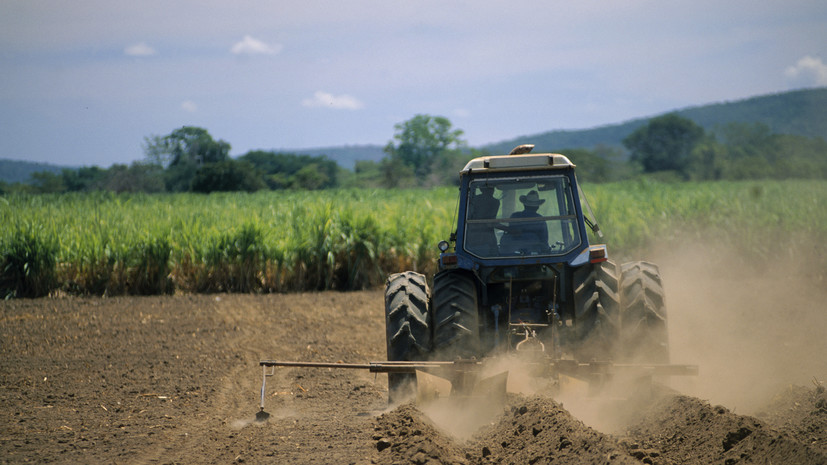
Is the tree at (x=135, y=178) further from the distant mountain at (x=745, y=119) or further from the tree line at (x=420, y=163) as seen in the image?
the distant mountain at (x=745, y=119)

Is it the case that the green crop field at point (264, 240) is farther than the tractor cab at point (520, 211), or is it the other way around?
the green crop field at point (264, 240)

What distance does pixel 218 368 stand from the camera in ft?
24.7

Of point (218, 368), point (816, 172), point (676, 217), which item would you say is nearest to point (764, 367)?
point (218, 368)

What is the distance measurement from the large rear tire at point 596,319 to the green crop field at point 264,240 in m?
8.41

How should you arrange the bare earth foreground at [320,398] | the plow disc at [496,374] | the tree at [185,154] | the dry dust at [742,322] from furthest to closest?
the tree at [185,154], the dry dust at [742,322], the plow disc at [496,374], the bare earth foreground at [320,398]

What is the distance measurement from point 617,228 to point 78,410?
1176 cm

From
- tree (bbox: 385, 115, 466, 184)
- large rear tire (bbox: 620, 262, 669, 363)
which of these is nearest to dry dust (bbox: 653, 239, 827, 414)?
large rear tire (bbox: 620, 262, 669, 363)

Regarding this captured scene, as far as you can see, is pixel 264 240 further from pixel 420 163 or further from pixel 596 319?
pixel 420 163

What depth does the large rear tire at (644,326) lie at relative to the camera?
5293 millimetres

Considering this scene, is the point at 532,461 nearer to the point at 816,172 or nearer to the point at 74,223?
the point at 74,223

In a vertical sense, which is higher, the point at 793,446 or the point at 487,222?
the point at 487,222

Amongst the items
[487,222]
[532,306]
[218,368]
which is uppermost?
[487,222]

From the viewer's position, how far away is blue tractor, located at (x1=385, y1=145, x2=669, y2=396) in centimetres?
522

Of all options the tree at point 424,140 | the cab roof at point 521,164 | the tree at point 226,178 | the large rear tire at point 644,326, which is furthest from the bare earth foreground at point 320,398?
the tree at point 424,140
